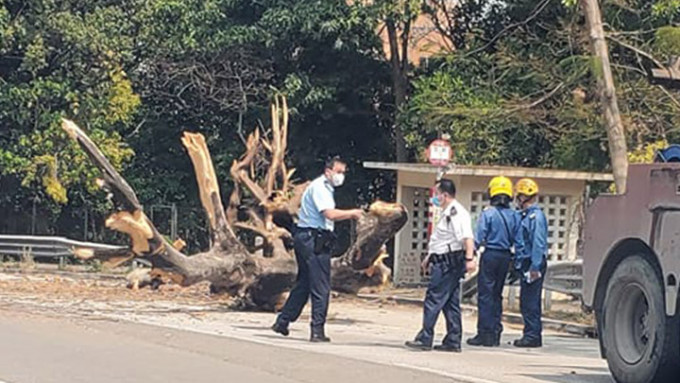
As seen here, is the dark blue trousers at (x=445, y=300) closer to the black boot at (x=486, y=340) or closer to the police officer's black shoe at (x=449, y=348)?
the police officer's black shoe at (x=449, y=348)

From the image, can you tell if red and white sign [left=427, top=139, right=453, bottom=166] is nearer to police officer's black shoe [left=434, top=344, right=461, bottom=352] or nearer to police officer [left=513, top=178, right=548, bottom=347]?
police officer [left=513, top=178, right=548, bottom=347]

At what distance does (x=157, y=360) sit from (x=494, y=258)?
4212mm

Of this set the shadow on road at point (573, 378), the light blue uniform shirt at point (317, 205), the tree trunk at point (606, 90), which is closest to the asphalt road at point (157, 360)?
the shadow on road at point (573, 378)

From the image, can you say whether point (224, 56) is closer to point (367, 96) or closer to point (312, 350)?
point (367, 96)

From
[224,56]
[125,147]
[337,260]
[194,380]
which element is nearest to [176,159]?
[125,147]

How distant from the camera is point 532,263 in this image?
12.6 metres

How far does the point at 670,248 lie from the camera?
8.49 m

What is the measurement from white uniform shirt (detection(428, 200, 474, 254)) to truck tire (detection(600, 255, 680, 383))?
7.77 ft

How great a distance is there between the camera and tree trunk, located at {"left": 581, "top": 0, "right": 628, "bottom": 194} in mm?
15602

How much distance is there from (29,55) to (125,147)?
3563 mm

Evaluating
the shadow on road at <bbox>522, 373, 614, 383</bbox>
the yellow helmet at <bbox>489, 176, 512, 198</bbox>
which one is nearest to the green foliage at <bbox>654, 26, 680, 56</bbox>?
the yellow helmet at <bbox>489, 176, 512, 198</bbox>

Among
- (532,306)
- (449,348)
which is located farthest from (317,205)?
(532,306)

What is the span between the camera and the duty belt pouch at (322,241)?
1194cm

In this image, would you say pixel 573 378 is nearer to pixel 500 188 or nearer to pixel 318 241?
pixel 318 241
